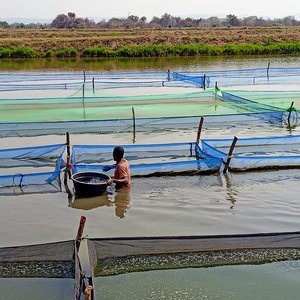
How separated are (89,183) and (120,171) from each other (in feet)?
1.82

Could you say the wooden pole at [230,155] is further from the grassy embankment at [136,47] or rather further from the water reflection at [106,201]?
the grassy embankment at [136,47]

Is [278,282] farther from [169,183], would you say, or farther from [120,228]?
[169,183]

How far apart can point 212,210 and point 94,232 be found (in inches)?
74.5

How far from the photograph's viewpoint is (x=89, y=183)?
24.7 feet

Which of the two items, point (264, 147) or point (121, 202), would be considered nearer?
point (121, 202)

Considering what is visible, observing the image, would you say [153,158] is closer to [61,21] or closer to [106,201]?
[106,201]

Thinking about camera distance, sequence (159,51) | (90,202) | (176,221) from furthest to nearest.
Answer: (159,51), (90,202), (176,221)

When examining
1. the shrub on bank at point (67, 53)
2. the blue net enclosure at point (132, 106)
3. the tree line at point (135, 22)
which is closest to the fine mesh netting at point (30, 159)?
the blue net enclosure at point (132, 106)

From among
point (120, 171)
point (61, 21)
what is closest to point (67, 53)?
point (120, 171)

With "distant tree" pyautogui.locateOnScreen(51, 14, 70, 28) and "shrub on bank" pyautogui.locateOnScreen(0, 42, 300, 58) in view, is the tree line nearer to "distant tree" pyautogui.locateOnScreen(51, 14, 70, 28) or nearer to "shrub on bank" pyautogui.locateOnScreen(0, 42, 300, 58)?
"distant tree" pyautogui.locateOnScreen(51, 14, 70, 28)

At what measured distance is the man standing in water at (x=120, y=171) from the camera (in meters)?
7.59

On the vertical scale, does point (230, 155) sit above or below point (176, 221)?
above

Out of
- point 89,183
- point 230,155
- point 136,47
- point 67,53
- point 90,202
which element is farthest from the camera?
point 136,47

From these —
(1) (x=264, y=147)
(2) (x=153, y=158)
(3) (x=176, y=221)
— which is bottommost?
(3) (x=176, y=221)
